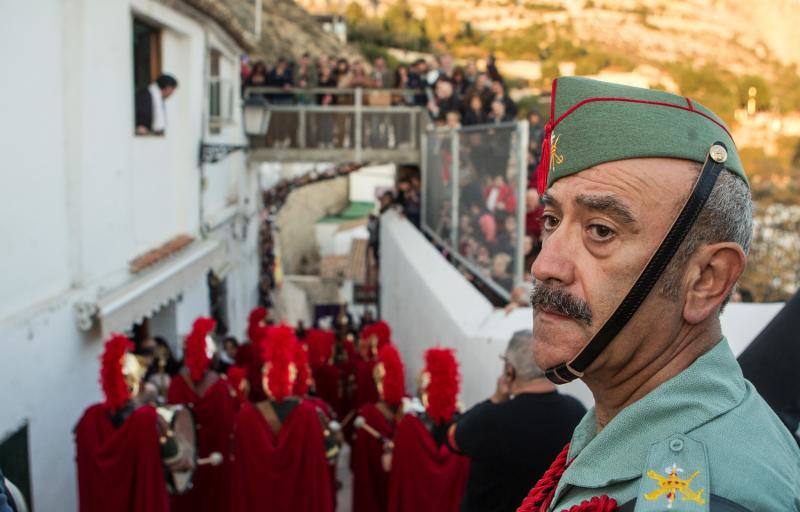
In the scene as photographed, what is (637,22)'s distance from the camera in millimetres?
72125

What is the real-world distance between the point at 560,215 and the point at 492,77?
45.6 ft

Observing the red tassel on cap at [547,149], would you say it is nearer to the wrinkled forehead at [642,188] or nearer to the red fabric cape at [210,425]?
the wrinkled forehead at [642,188]

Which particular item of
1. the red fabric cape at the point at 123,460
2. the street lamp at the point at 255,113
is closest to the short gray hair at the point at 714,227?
the red fabric cape at the point at 123,460

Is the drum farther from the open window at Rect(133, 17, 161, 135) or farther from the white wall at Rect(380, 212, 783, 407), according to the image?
the open window at Rect(133, 17, 161, 135)

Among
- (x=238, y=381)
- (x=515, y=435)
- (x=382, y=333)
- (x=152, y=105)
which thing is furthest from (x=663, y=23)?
(x=515, y=435)

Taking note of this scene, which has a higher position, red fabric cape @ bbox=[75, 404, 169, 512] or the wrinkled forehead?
the wrinkled forehead

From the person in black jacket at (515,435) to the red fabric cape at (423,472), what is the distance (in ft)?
5.64

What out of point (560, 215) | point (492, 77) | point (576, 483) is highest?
point (492, 77)

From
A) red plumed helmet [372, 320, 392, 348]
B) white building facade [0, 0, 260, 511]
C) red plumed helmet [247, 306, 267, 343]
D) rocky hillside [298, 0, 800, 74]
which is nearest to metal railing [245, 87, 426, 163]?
white building facade [0, 0, 260, 511]

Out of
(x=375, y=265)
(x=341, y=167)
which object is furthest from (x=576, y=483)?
(x=341, y=167)

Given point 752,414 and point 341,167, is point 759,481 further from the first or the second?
point 341,167

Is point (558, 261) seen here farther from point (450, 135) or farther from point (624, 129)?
point (450, 135)

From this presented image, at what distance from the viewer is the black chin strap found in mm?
1347

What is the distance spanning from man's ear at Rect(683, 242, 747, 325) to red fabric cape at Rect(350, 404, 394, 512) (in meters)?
5.63
